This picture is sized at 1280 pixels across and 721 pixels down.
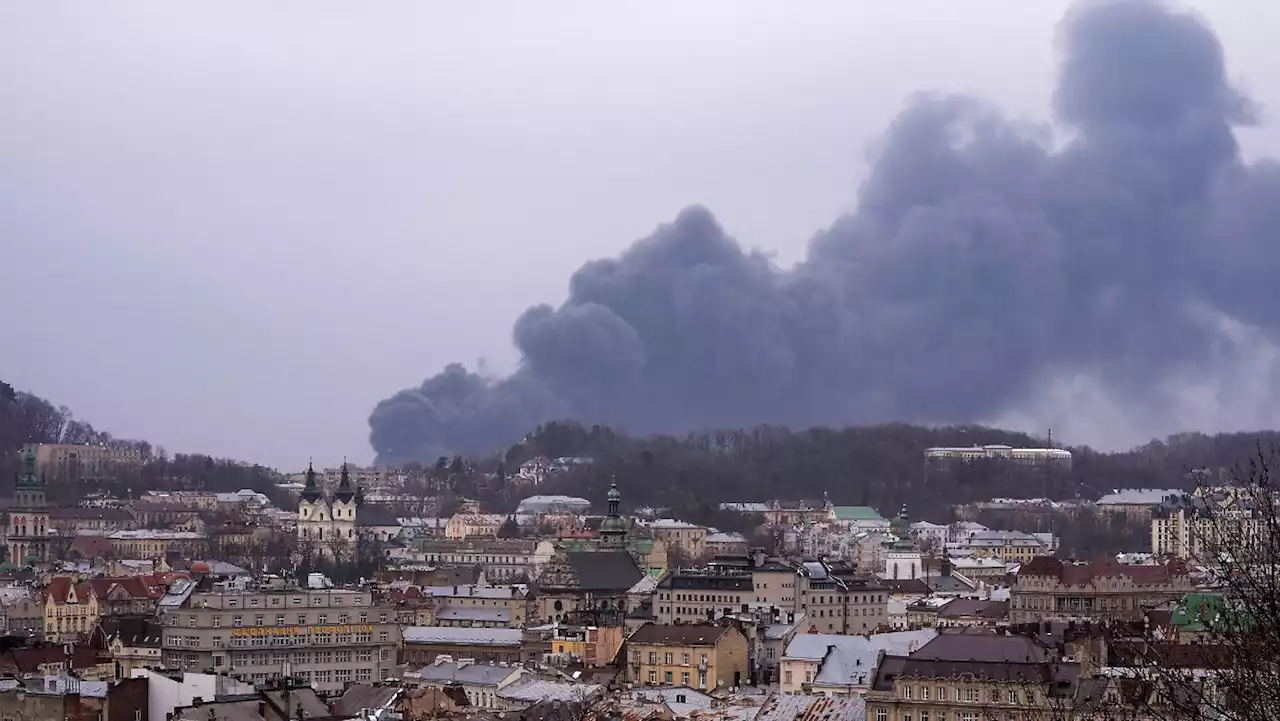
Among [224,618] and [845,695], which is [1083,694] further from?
[224,618]

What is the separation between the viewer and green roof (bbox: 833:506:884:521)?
12412 centimetres

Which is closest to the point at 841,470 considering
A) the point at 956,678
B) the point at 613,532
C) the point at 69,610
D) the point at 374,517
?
the point at 374,517

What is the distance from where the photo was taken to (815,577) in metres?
67.1

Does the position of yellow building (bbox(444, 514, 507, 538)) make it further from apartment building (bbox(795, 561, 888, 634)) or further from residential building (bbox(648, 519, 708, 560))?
apartment building (bbox(795, 561, 888, 634))

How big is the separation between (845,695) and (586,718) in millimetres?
8106

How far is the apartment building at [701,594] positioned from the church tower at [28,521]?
41605 mm

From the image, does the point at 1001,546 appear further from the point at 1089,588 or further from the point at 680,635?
the point at 680,635

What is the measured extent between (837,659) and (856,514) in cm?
8048

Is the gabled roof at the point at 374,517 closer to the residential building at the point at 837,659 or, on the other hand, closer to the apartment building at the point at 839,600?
the apartment building at the point at 839,600

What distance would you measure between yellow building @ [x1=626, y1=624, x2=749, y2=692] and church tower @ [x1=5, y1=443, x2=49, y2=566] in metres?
52.7

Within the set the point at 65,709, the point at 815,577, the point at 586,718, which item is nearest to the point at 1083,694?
the point at 586,718

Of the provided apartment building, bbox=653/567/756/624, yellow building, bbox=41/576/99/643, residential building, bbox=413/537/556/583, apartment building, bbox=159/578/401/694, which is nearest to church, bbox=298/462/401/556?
residential building, bbox=413/537/556/583

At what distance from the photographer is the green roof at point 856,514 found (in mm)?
124125

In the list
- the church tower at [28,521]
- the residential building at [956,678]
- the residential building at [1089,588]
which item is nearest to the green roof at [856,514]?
the church tower at [28,521]
